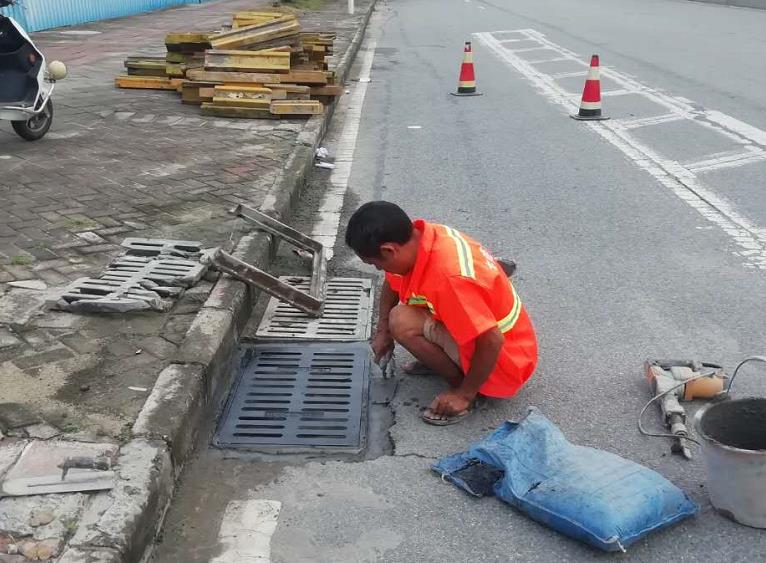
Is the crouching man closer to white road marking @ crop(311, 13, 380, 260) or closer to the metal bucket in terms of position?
the metal bucket

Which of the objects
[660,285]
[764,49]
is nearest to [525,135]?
[660,285]

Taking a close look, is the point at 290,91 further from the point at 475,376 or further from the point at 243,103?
the point at 475,376

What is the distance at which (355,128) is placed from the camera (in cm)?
930

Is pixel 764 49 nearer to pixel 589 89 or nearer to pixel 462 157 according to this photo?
pixel 589 89

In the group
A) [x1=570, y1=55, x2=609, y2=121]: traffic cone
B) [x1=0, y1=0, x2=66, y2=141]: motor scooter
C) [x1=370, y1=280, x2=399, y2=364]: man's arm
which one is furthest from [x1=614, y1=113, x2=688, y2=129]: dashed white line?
[x1=370, y1=280, x2=399, y2=364]: man's arm

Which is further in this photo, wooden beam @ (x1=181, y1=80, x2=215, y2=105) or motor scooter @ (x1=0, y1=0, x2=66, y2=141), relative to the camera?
wooden beam @ (x1=181, y1=80, x2=215, y2=105)

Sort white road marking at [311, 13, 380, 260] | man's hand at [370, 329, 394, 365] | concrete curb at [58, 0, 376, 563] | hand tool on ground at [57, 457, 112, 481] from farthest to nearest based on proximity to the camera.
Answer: white road marking at [311, 13, 380, 260] < man's hand at [370, 329, 394, 365] < hand tool on ground at [57, 457, 112, 481] < concrete curb at [58, 0, 376, 563]

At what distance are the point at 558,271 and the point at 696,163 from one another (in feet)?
9.99

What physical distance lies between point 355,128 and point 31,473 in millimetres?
6946

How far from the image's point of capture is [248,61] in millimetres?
9117

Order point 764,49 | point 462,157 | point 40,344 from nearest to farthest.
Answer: point 40,344
point 462,157
point 764,49

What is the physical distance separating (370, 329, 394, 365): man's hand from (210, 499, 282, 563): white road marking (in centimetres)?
103

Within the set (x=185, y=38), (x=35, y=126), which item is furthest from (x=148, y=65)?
(x=35, y=126)

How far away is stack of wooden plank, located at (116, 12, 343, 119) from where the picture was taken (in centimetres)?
873
